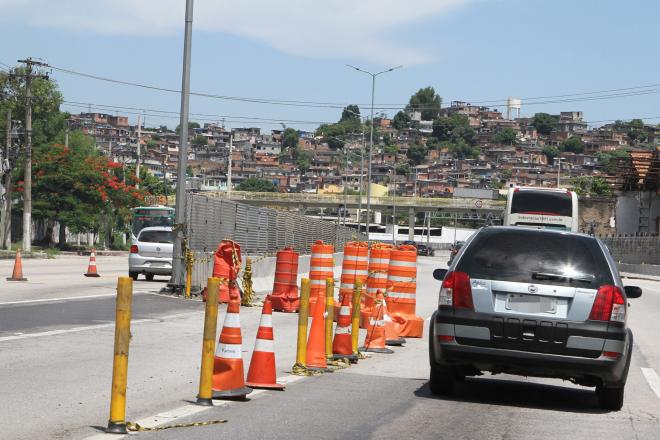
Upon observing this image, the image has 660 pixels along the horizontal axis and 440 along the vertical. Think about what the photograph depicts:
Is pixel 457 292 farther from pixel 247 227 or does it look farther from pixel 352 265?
pixel 247 227

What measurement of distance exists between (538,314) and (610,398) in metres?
1.09

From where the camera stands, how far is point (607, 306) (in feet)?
36.0

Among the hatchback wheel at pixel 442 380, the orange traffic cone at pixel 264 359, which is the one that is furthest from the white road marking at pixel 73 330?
the hatchback wheel at pixel 442 380

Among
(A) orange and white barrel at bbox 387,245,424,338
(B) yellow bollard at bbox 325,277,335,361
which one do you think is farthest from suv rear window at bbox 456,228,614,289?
(A) orange and white barrel at bbox 387,245,424,338

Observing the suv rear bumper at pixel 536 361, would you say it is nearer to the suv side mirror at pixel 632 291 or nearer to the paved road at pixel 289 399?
the paved road at pixel 289 399

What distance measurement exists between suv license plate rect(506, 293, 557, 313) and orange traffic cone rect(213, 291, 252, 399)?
2553mm

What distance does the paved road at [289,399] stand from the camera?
30.2 ft

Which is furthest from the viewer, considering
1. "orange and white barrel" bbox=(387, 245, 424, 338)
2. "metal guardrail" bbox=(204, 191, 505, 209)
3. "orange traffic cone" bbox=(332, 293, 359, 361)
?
"metal guardrail" bbox=(204, 191, 505, 209)

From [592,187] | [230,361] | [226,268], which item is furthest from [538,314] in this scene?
[592,187]

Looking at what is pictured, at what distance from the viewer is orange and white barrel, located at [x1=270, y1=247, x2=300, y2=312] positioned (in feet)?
72.9

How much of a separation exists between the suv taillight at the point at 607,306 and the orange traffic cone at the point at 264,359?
290 centimetres

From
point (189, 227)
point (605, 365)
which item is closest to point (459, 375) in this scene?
point (605, 365)

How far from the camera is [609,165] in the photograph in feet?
266

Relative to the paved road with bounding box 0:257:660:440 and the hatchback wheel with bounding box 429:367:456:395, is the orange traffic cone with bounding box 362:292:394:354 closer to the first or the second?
the paved road with bounding box 0:257:660:440
